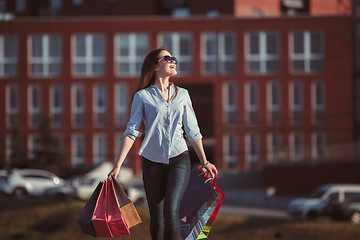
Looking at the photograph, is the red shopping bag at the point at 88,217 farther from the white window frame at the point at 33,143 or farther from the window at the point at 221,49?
the white window frame at the point at 33,143

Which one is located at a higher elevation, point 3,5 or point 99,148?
point 3,5

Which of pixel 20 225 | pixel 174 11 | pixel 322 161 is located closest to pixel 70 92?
pixel 174 11

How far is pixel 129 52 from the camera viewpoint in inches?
2165

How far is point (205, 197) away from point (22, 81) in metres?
51.3

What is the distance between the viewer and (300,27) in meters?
53.4

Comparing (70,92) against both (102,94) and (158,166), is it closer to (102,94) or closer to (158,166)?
(102,94)

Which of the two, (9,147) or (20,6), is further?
(20,6)

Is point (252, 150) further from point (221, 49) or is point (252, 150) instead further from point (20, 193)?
point (20, 193)

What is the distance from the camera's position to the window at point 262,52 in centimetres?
5375

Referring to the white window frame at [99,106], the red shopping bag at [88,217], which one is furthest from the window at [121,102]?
the red shopping bag at [88,217]

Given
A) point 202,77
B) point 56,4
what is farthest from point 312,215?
point 56,4

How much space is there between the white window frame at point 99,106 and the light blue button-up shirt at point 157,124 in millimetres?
49403

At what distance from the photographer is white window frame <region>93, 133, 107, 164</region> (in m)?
54.1

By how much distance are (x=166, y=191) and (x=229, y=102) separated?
4842 centimetres
